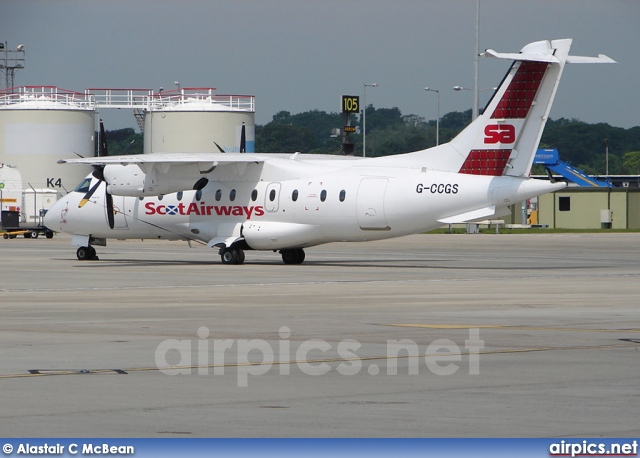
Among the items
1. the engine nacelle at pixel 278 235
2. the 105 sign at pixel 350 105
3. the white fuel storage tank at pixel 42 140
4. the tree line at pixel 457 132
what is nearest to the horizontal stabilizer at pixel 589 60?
the engine nacelle at pixel 278 235

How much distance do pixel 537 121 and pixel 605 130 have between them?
499ft

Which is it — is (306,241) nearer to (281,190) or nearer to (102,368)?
(281,190)

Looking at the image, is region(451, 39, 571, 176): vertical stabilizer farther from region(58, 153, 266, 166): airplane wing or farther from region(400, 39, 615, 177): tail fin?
region(58, 153, 266, 166): airplane wing

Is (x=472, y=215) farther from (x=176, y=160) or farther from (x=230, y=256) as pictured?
(x=176, y=160)

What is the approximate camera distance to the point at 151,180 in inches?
1636

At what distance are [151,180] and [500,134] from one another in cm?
1253

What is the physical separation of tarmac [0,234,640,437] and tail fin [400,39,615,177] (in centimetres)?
463

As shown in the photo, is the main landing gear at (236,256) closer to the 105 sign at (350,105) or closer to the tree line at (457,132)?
the 105 sign at (350,105)

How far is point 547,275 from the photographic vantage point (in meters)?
34.7

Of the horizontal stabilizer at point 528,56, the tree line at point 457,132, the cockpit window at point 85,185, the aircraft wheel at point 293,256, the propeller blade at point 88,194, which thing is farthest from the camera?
the tree line at point 457,132

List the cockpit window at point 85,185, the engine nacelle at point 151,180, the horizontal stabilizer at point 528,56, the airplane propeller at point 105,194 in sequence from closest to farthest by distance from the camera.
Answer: the horizontal stabilizer at point 528,56 → the engine nacelle at point 151,180 → the airplane propeller at point 105,194 → the cockpit window at point 85,185

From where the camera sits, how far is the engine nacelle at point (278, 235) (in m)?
39.8

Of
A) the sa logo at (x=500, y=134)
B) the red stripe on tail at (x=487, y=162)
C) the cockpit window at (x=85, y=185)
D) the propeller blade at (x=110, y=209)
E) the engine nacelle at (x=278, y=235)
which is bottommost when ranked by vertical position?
the engine nacelle at (x=278, y=235)

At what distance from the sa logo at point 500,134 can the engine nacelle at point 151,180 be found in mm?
10760
